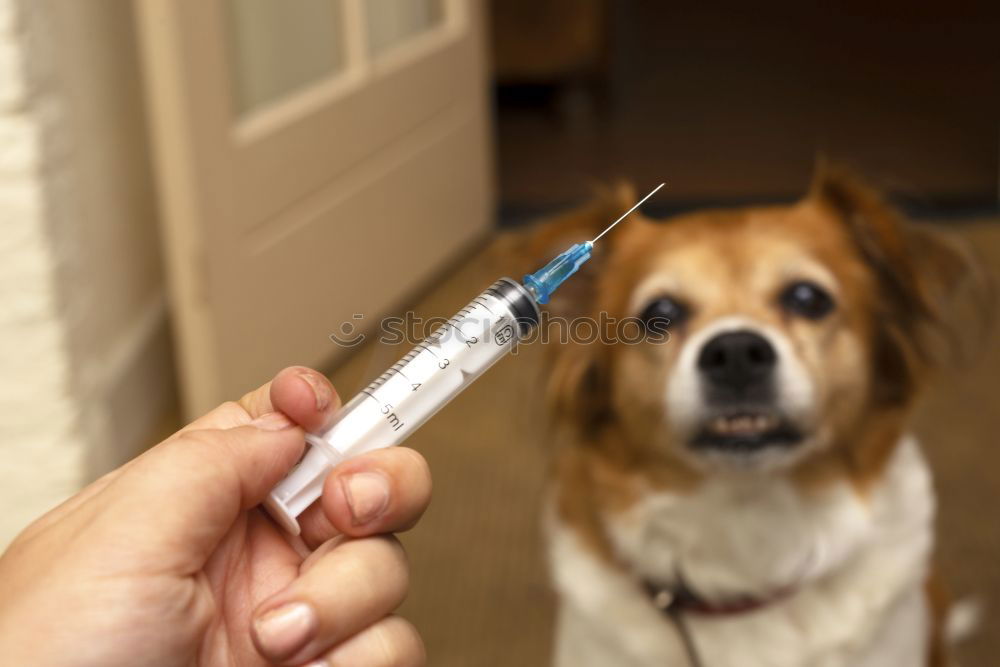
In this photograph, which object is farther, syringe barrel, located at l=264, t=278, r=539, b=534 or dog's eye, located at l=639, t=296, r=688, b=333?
dog's eye, located at l=639, t=296, r=688, b=333

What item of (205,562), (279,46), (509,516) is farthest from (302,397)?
(279,46)

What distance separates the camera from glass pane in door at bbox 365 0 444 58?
2.40m

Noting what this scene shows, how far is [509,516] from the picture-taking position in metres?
1.79

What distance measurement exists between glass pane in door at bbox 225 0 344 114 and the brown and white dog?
0.93 meters

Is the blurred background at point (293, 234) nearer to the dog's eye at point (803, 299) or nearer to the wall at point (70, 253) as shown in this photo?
the wall at point (70, 253)

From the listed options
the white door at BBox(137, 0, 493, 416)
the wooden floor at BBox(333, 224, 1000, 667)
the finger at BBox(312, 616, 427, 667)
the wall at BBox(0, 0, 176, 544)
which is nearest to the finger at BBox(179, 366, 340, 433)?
the finger at BBox(312, 616, 427, 667)

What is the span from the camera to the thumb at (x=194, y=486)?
0.57 m

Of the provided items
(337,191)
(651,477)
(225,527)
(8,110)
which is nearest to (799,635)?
(651,477)

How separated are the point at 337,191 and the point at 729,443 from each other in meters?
1.25

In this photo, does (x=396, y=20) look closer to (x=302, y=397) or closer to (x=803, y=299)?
(x=803, y=299)

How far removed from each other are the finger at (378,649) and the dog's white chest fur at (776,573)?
2.09ft

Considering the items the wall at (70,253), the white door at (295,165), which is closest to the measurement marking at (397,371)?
the wall at (70,253)

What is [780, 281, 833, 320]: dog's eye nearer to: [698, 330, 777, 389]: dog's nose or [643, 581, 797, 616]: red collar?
[698, 330, 777, 389]: dog's nose

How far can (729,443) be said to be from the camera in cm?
111
